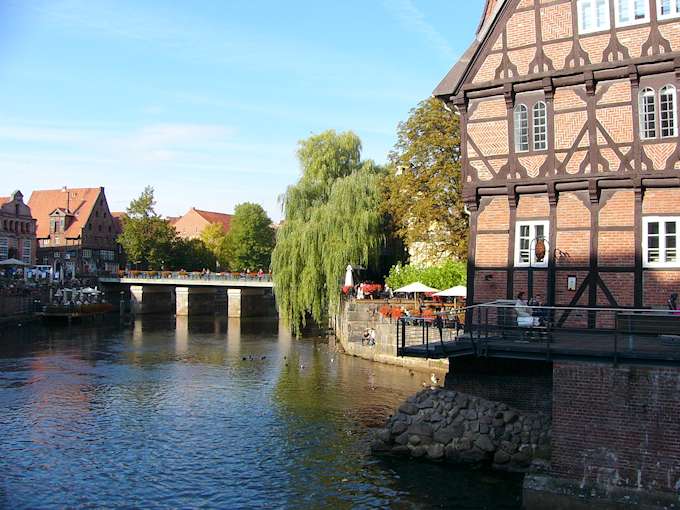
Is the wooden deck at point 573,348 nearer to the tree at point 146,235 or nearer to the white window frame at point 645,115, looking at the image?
the white window frame at point 645,115

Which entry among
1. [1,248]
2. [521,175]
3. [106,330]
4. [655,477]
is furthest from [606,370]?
[1,248]

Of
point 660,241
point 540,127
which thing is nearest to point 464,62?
point 540,127

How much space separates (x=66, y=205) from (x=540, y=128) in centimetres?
8060

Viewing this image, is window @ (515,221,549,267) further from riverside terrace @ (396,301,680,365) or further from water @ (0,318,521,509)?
water @ (0,318,521,509)

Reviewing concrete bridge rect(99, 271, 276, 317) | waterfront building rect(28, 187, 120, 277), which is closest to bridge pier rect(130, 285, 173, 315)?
concrete bridge rect(99, 271, 276, 317)

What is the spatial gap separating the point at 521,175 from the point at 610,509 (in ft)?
33.3

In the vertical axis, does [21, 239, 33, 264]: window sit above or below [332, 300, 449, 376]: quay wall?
above

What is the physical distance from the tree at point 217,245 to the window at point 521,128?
70.9 m

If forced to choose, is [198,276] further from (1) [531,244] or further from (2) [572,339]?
(2) [572,339]

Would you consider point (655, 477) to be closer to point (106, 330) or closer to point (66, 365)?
point (66, 365)

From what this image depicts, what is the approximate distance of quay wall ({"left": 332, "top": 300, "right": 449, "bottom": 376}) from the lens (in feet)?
105

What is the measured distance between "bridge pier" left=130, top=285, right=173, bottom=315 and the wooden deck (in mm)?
60698

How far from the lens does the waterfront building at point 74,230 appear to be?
284 ft

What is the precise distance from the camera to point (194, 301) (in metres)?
72.7
